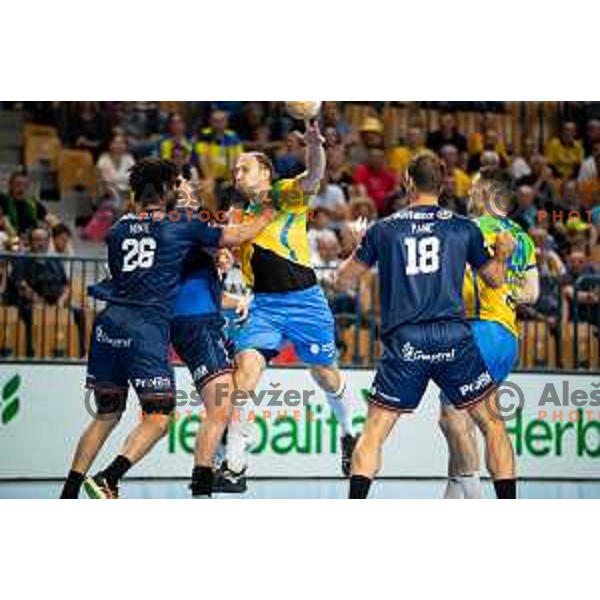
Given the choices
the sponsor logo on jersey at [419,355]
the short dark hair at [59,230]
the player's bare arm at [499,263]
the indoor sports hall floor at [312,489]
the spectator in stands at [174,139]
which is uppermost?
the spectator in stands at [174,139]

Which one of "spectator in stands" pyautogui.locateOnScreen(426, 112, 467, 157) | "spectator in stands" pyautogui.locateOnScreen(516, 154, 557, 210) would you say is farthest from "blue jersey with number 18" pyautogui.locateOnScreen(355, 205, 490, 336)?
"spectator in stands" pyautogui.locateOnScreen(426, 112, 467, 157)

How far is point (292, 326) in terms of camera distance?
11.5m

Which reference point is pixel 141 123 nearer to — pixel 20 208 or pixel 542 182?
pixel 20 208

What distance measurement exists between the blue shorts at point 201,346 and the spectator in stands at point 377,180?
4.98 meters

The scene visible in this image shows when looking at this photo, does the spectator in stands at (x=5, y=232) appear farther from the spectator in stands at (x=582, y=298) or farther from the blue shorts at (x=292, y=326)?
the spectator in stands at (x=582, y=298)

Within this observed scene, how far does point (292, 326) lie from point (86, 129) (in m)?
5.05

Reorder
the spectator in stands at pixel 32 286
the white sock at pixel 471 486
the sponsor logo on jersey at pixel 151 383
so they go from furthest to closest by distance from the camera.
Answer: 1. the spectator in stands at pixel 32 286
2. the white sock at pixel 471 486
3. the sponsor logo on jersey at pixel 151 383

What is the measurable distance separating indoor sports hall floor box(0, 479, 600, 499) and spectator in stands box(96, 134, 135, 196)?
299cm

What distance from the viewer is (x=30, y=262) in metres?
13.5

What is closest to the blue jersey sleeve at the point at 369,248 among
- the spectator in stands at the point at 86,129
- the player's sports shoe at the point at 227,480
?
the player's sports shoe at the point at 227,480

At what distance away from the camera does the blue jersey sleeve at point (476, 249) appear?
33.5 feet

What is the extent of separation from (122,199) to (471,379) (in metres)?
5.73

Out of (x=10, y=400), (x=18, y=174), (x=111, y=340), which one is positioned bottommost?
(x=10, y=400)

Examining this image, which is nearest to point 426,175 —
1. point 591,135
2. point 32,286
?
point 32,286
